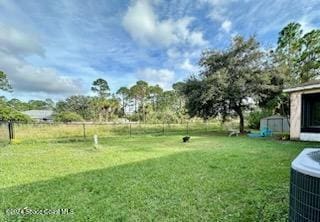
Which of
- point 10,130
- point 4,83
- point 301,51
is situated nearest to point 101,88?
point 4,83

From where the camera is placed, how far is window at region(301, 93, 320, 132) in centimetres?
1187

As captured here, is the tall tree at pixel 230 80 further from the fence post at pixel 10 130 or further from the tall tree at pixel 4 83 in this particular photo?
the tall tree at pixel 4 83

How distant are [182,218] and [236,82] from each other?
13.9 metres

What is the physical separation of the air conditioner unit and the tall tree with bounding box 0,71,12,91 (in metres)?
26.5

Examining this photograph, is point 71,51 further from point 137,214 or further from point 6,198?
point 137,214

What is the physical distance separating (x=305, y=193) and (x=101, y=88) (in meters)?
45.5

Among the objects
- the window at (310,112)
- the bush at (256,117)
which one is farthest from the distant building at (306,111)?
the bush at (256,117)

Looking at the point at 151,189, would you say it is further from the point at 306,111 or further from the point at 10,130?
the point at 10,130

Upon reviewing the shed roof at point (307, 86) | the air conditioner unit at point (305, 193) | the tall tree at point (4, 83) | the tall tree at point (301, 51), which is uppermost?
the tall tree at point (301, 51)

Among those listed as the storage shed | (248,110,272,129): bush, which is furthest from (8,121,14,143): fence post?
(248,110,272,129): bush

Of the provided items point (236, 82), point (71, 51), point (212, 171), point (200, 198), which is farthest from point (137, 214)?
point (71, 51)

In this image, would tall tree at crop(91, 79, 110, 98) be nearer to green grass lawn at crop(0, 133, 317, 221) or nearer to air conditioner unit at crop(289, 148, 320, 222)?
green grass lawn at crop(0, 133, 317, 221)

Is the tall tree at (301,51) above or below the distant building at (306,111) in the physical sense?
above

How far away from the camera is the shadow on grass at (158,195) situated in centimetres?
321
